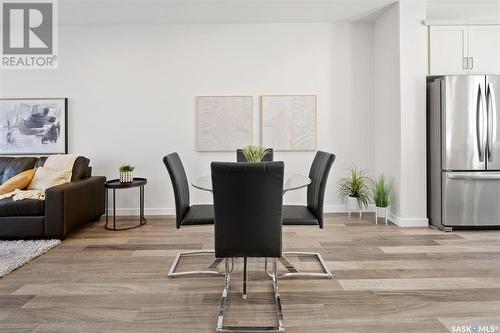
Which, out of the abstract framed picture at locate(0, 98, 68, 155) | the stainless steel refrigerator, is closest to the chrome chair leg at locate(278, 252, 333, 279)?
the stainless steel refrigerator

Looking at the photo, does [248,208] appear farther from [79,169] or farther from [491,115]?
[491,115]

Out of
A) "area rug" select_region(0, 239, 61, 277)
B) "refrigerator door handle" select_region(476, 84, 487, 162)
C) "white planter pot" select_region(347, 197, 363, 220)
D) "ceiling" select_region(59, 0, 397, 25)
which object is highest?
"ceiling" select_region(59, 0, 397, 25)

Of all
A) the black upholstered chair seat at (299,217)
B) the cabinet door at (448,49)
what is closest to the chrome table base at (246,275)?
the black upholstered chair seat at (299,217)

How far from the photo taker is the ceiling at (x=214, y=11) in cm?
388

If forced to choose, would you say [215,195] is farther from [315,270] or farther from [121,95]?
[121,95]

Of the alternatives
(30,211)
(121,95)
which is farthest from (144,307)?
(121,95)

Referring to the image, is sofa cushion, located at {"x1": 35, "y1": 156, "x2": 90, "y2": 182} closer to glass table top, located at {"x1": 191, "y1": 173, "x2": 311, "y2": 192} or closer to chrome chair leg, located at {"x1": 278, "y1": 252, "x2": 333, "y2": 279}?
glass table top, located at {"x1": 191, "y1": 173, "x2": 311, "y2": 192}

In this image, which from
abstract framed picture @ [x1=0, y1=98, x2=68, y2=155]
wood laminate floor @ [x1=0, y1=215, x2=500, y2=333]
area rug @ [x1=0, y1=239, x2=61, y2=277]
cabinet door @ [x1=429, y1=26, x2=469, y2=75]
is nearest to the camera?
wood laminate floor @ [x1=0, y1=215, x2=500, y2=333]

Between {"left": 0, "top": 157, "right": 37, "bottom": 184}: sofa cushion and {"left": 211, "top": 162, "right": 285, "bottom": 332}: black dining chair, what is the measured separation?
347 cm

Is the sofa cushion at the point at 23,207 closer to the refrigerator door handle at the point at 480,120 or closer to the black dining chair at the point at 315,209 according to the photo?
the black dining chair at the point at 315,209

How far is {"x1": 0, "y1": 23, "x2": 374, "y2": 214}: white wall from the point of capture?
454 centimetres

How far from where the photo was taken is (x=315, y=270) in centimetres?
257

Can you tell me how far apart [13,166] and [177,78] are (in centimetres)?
237

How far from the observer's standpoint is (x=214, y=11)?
411cm
